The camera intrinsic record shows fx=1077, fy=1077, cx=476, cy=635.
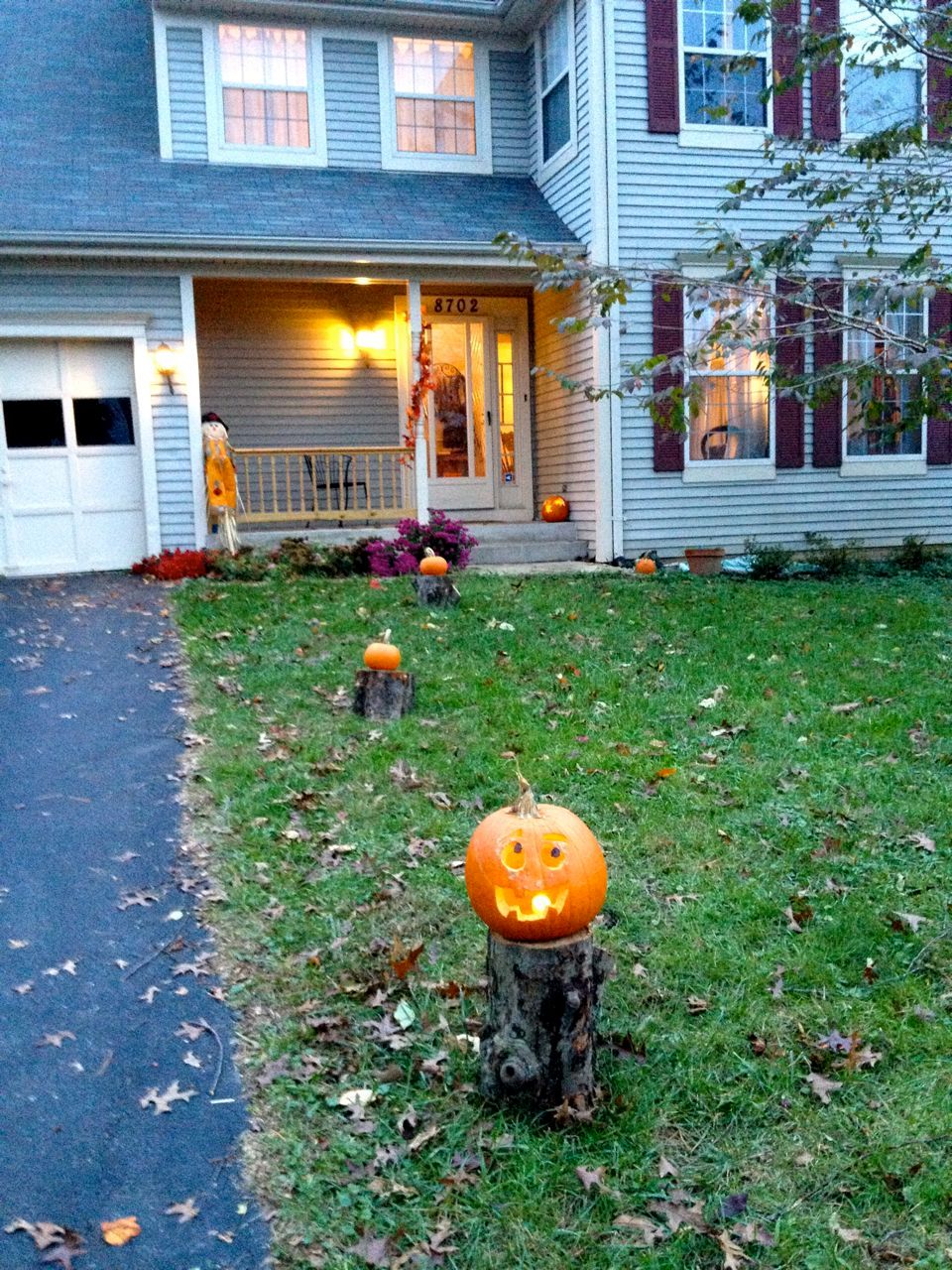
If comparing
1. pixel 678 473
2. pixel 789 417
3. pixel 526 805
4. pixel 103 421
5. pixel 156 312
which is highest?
pixel 156 312

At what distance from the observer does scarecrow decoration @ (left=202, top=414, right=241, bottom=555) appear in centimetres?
1101

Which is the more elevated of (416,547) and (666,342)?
(666,342)

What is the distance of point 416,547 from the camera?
35.4ft

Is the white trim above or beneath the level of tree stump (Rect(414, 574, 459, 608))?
above

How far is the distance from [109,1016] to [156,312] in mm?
9291

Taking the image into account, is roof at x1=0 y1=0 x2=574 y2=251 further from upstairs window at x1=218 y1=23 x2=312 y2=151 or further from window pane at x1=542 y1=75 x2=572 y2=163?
window pane at x1=542 y1=75 x2=572 y2=163

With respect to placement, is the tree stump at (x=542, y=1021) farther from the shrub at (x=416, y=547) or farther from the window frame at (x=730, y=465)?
the window frame at (x=730, y=465)

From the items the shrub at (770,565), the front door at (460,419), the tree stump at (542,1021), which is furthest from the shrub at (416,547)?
the tree stump at (542,1021)

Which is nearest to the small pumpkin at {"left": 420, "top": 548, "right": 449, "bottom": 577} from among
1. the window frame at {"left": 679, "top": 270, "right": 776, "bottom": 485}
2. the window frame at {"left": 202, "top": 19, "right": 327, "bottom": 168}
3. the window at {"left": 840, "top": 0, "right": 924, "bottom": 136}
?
the window frame at {"left": 679, "top": 270, "right": 776, "bottom": 485}

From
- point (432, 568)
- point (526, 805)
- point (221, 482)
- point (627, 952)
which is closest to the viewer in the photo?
point (526, 805)

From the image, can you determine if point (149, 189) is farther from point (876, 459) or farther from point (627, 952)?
point (627, 952)

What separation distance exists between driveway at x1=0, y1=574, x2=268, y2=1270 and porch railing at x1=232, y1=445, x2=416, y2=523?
5.74m

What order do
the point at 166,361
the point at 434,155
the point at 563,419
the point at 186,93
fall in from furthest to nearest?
the point at 434,155, the point at 563,419, the point at 186,93, the point at 166,361

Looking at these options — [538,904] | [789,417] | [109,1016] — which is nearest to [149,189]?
[789,417]
